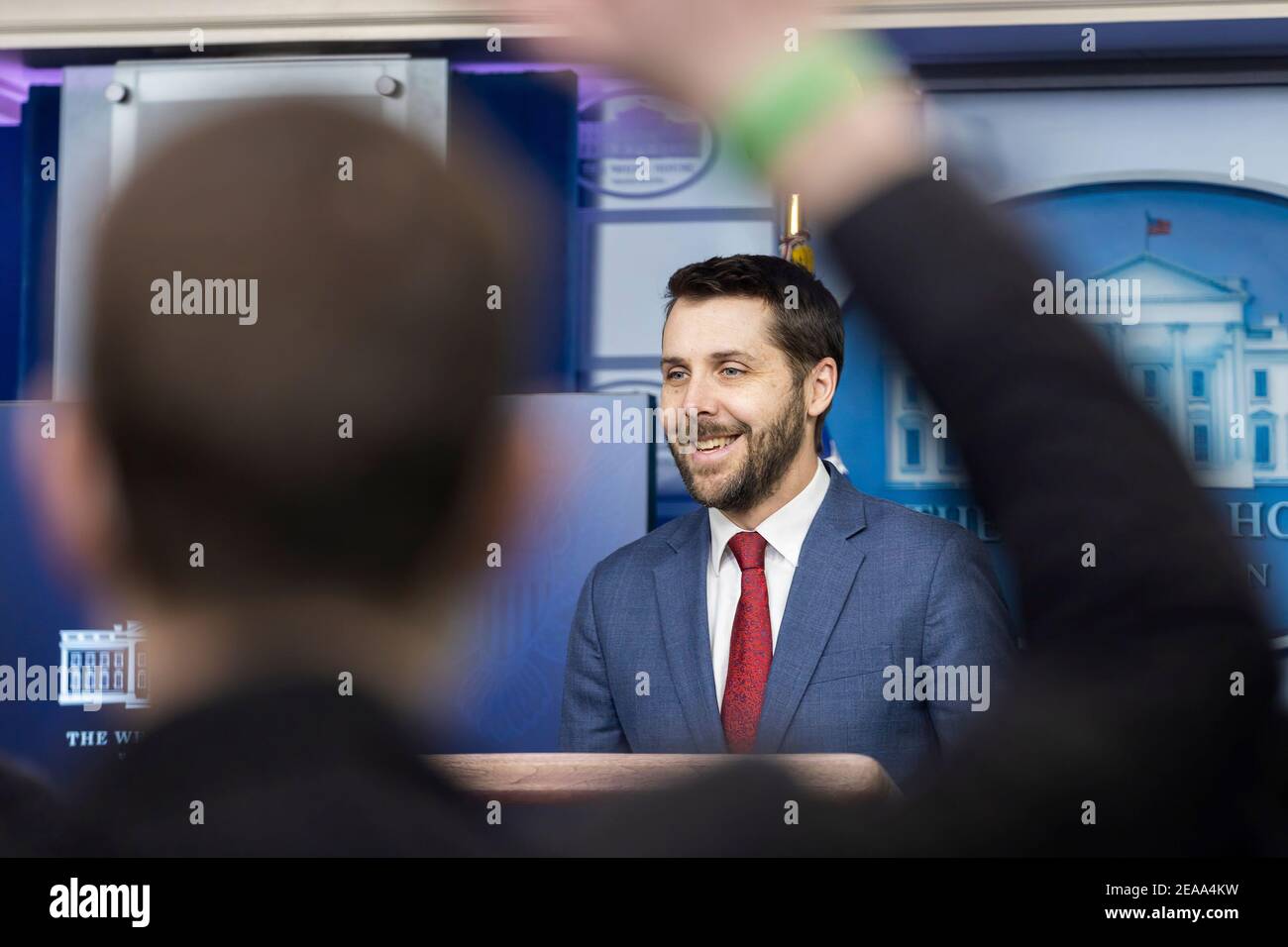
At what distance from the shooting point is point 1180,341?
1207mm

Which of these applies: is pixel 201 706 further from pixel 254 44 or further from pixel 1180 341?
pixel 1180 341

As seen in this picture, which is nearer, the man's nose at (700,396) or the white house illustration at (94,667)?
the white house illustration at (94,667)

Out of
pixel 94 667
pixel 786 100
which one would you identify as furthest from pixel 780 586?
pixel 786 100

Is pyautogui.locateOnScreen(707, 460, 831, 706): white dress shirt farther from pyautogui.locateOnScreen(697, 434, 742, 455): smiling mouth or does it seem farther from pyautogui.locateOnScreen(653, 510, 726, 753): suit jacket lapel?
pyautogui.locateOnScreen(697, 434, 742, 455): smiling mouth

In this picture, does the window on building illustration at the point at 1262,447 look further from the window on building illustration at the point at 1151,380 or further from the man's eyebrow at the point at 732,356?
the man's eyebrow at the point at 732,356

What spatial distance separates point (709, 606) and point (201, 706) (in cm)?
95

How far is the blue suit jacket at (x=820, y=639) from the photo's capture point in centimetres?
118

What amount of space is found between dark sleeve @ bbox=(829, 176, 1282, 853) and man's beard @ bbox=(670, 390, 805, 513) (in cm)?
82

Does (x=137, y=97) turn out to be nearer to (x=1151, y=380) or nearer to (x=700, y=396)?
(x=700, y=396)

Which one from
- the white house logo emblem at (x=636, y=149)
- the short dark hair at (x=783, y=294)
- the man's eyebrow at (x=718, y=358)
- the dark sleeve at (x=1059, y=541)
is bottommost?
the dark sleeve at (x=1059, y=541)

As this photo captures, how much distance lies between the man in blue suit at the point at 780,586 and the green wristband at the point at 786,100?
0.73 m

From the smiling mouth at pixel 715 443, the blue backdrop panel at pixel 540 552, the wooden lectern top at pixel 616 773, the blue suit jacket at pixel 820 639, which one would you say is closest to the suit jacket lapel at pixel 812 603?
the blue suit jacket at pixel 820 639

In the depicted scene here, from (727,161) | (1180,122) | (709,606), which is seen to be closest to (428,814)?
(709,606)

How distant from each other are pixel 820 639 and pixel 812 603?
0.17ft
